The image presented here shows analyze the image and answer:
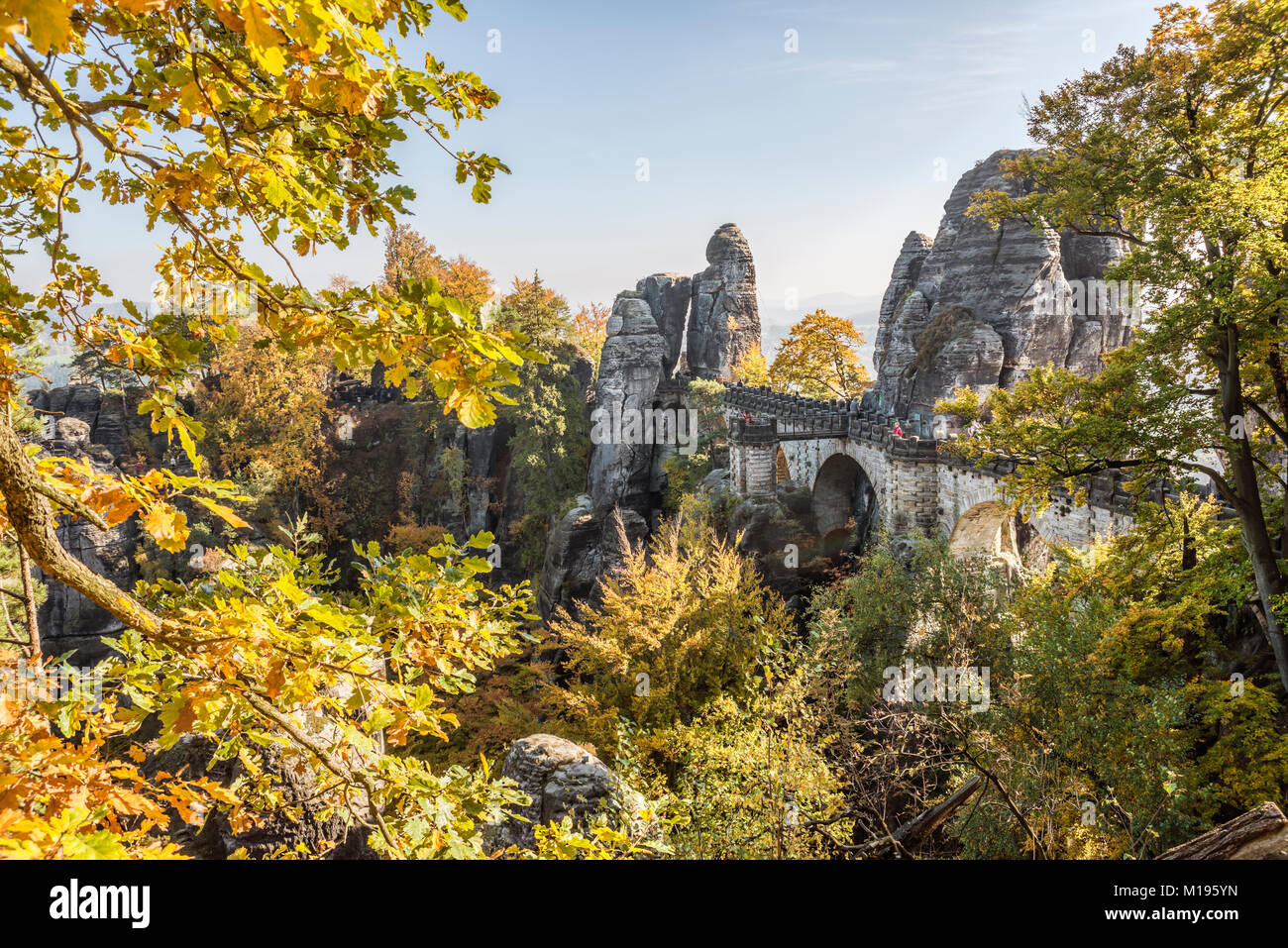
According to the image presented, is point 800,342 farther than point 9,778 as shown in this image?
Yes

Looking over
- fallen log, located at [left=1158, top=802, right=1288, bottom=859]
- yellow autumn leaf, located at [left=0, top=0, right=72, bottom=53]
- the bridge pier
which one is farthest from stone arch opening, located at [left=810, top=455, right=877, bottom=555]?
yellow autumn leaf, located at [left=0, top=0, right=72, bottom=53]

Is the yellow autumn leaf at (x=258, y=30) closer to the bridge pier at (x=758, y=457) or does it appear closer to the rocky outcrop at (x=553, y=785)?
the rocky outcrop at (x=553, y=785)

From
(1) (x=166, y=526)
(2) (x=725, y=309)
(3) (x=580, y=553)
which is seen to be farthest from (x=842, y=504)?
(1) (x=166, y=526)

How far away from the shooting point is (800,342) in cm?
3228

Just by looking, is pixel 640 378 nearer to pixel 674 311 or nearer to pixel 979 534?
pixel 674 311

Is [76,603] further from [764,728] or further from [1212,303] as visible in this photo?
[1212,303]

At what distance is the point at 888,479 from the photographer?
20891 millimetres

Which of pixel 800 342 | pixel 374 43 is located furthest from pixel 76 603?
pixel 800 342

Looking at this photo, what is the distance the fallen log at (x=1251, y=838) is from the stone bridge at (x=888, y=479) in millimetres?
12852

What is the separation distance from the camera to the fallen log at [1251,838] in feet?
7.07

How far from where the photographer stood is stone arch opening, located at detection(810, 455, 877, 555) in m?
24.2

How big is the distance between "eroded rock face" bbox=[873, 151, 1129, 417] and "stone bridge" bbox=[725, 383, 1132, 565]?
11.3 ft

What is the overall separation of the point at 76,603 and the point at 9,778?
30574 millimetres
